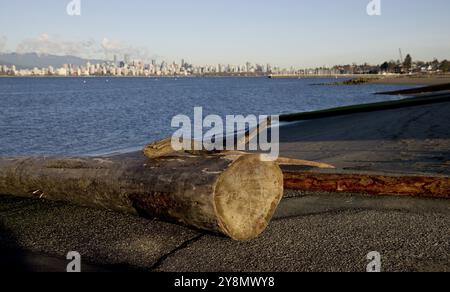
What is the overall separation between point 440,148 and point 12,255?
10436 millimetres

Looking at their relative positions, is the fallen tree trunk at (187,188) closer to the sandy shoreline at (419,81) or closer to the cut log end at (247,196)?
the cut log end at (247,196)

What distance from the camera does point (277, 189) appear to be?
5414 millimetres

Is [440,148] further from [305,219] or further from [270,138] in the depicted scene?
[270,138]

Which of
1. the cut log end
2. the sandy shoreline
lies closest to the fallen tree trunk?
the cut log end

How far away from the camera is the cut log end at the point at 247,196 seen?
4816 mm

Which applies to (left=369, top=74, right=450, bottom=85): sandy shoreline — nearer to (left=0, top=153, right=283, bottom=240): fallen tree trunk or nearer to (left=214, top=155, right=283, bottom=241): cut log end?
(left=214, top=155, right=283, bottom=241): cut log end

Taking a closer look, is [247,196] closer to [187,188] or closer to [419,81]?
[187,188]

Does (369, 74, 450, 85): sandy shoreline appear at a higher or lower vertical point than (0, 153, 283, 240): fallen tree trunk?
higher

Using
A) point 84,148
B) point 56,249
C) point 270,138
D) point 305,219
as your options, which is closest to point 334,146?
point 270,138

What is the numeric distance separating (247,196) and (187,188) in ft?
2.78

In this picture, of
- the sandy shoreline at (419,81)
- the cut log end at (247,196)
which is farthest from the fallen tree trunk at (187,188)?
the sandy shoreline at (419,81)

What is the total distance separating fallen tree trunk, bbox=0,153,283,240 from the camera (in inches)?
188

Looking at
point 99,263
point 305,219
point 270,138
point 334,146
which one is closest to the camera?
point 99,263

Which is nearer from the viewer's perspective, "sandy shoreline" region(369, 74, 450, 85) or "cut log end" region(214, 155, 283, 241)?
"cut log end" region(214, 155, 283, 241)
